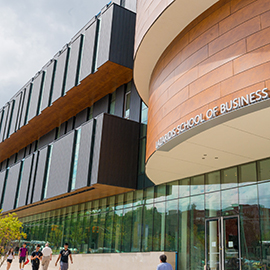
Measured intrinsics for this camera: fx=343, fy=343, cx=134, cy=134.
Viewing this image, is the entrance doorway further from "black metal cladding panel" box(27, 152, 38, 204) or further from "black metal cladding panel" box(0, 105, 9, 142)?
"black metal cladding panel" box(0, 105, 9, 142)

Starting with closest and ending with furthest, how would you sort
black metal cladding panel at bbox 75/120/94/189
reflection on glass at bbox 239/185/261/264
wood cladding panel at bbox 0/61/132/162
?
1. reflection on glass at bbox 239/185/261/264
2. black metal cladding panel at bbox 75/120/94/189
3. wood cladding panel at bbox 0/61/132/162

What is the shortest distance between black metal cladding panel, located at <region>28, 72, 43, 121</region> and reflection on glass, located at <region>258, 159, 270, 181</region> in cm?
2442

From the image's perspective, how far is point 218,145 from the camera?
13.2 meters

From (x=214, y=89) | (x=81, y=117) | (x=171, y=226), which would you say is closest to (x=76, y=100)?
(x=81, y=117)

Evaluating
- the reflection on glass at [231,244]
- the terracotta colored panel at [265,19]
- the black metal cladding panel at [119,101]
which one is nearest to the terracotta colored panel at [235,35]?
the terracotta colored panel at [265,19]

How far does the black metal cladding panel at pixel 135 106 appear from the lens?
79.3 feet

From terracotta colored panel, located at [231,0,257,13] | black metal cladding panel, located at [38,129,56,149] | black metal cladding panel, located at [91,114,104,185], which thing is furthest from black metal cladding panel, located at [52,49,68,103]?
terracotta colored panel, located at [231,0,257,13]

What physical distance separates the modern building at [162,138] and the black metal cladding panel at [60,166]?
3.9 inches

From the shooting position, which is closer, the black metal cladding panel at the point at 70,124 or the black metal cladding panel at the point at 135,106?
the black metal cladding panel at the point at 135,106

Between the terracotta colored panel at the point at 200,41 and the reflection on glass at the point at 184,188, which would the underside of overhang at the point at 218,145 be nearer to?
the reflection on glass at the point at 184,188

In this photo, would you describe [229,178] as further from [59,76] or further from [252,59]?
[59,76]

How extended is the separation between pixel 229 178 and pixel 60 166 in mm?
14752

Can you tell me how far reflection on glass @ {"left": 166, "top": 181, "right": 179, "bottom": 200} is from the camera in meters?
19.9

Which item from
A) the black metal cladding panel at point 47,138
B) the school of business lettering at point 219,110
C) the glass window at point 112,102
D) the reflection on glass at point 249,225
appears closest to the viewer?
the school of business lettering at point 219,110
